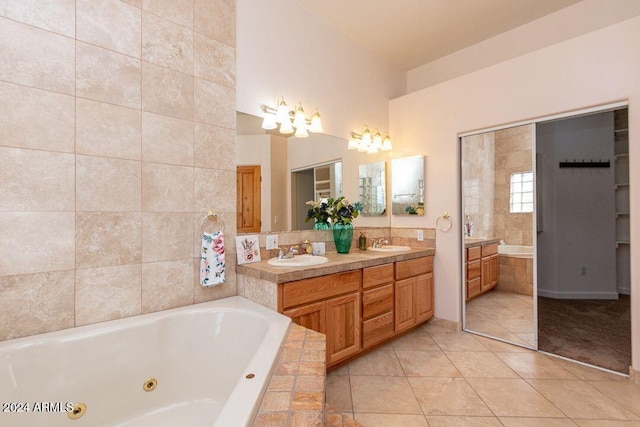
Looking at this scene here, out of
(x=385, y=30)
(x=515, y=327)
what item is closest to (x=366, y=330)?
(x=515, y=327)

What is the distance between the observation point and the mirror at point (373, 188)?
325 centimetres

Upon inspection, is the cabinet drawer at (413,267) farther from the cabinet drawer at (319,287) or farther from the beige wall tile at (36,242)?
the beige wall tile at (36,242)

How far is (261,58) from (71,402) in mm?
2425

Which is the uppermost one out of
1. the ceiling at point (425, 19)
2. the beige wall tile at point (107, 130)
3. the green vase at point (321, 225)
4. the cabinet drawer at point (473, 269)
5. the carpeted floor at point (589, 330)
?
the ceiling at point (425, 19)

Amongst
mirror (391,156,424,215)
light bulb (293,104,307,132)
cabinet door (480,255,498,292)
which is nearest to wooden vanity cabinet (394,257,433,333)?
cabinet door (480,255,498,292)

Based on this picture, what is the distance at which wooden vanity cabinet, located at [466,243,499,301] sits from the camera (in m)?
2.83

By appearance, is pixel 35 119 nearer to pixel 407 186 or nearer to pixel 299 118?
pixel 299 118

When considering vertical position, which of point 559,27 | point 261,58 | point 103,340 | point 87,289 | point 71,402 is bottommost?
point 71,402

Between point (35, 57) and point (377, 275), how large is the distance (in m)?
2.47

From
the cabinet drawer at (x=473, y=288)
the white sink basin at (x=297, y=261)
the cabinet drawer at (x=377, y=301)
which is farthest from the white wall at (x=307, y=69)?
the cabinet drawer at (x=473, y=288)

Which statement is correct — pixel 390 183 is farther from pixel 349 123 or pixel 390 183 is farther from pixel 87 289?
pixel 87 289

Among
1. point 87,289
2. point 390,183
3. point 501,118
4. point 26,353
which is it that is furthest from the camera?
point 390,183

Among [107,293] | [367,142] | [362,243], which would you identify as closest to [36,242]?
[107,293]

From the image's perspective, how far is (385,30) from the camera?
9.90 ft
